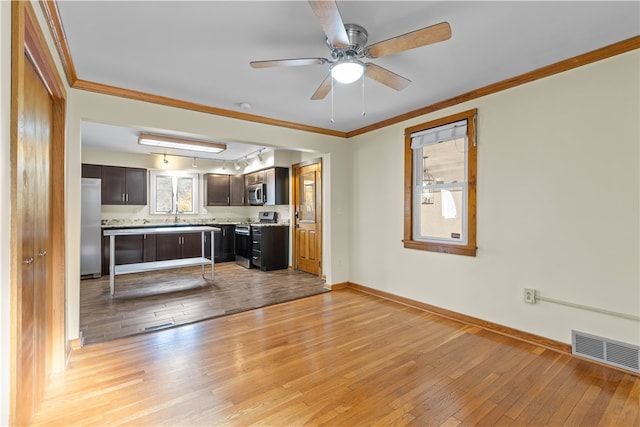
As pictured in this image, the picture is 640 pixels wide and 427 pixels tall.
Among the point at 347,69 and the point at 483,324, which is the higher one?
the point at 347,69

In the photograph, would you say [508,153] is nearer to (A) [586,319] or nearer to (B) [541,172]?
(B) [541,172]

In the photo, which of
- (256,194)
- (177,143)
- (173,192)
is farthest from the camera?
(173,192)

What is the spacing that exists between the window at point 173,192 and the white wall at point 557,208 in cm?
566

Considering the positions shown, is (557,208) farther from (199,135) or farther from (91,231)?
(91,231)

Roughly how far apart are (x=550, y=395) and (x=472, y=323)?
1204 millimetres

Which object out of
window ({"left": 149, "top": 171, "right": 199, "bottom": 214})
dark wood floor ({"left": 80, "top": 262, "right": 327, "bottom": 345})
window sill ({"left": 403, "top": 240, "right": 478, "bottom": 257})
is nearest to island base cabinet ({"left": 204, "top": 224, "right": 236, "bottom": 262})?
dark wood floor ({"left": 80, "top": 262, "right": 327, "bottom": 345})

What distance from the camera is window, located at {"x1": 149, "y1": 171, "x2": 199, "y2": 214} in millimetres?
6801

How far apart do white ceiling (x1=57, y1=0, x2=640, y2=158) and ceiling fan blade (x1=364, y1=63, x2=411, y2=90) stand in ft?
0.69

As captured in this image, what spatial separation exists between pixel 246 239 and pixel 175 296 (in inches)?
95.5

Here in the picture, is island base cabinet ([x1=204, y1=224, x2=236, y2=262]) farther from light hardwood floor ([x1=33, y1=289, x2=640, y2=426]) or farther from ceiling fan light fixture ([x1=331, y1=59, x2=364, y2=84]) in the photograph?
ceiling fan light fixture ([x1=331, y1=59, x2=364, y2=84])

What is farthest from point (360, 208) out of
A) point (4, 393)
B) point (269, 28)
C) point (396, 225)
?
point (4, 393)

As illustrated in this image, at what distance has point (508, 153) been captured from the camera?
293 cm

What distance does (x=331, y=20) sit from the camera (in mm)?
1582

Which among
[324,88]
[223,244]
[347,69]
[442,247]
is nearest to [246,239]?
[223,244]
